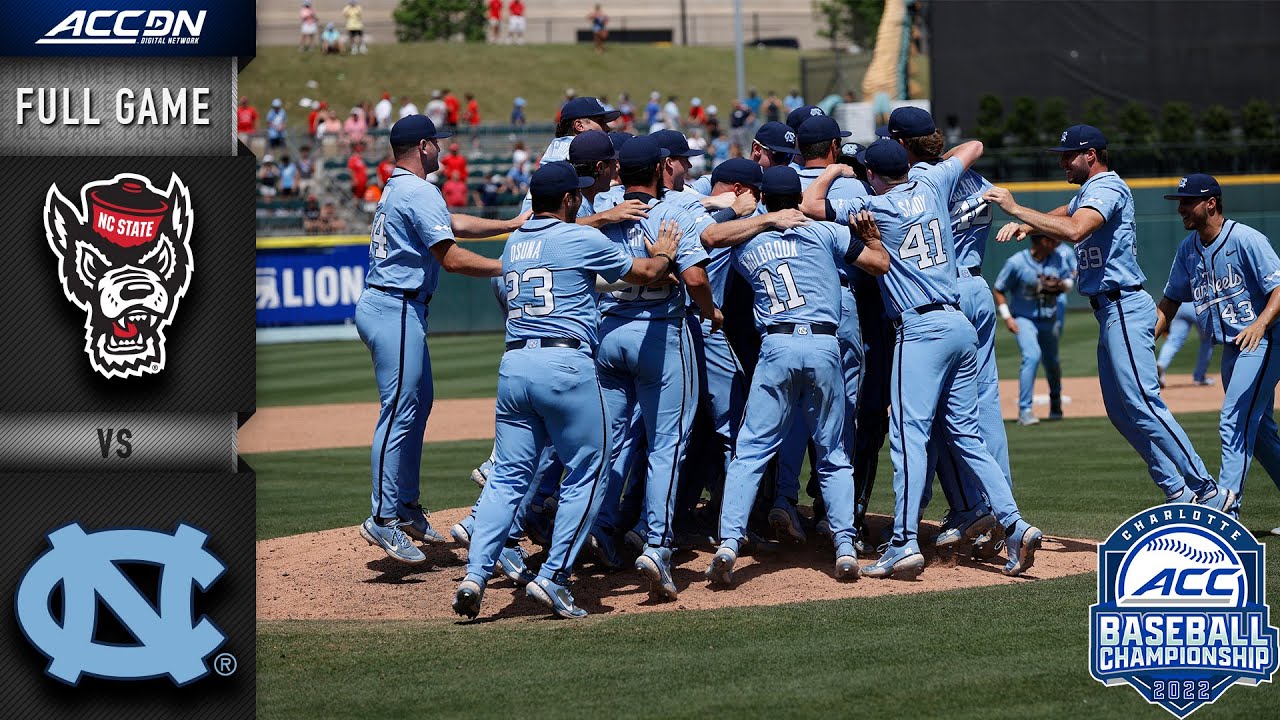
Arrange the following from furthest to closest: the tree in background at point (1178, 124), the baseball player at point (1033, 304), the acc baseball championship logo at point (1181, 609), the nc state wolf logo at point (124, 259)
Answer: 1. the tree in background at point (1178, 124)
2. the baseball player at point (1033, 304)
3. the acc baseball championship logo at point (1181, 609)
4. the nc state wolf logo at point (124, 259)

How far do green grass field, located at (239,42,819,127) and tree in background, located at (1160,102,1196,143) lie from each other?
19.9 metres

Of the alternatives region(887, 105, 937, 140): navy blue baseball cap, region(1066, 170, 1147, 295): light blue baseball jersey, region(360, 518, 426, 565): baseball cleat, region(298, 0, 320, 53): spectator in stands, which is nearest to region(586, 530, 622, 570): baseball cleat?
region(360, 518, 426, 565): baseball cleat

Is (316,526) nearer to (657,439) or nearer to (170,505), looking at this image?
(657,439)

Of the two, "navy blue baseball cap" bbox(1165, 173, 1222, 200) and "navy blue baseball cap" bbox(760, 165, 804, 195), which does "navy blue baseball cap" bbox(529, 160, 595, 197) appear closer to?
"navy blue baseball cap" bbox(760, 165, 804, 195)

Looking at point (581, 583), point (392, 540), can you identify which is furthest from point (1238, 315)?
point (392, 540)

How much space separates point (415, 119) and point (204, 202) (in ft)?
11.0

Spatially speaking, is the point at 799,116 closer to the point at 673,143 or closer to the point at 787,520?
the point at 673,143

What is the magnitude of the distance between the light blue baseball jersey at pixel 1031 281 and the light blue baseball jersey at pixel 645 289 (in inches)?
311

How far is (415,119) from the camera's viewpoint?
7.77 m

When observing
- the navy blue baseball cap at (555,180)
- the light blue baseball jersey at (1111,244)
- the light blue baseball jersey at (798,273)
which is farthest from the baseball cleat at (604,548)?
the light blue baseball jersey at (1111,244)

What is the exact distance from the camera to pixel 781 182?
284 inches

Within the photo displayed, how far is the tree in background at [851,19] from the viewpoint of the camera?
54.5m

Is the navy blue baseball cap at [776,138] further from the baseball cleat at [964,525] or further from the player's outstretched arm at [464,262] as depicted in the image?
the baseball cleat at [964,525]

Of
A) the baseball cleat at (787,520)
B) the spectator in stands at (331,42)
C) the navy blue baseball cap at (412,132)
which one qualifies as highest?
the spectator in stands at (331,42)
